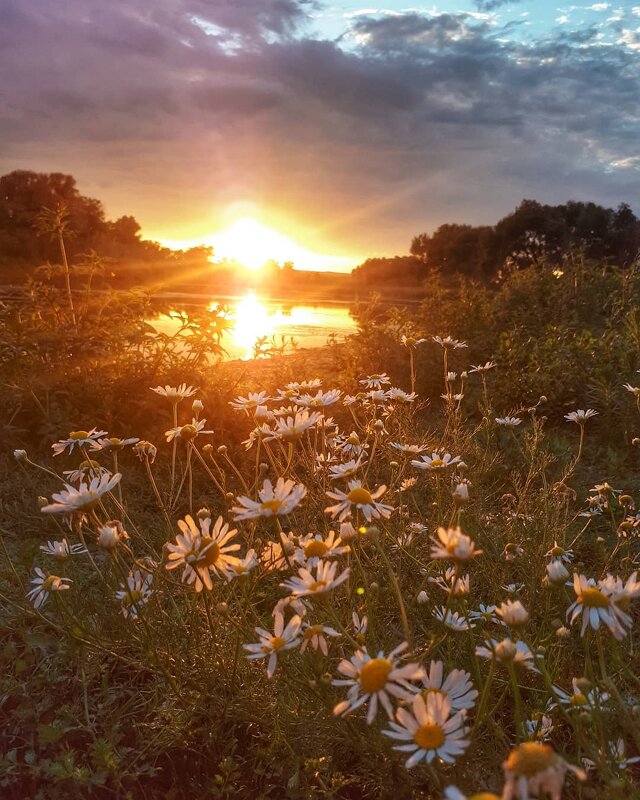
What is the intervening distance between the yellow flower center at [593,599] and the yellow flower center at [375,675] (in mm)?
400

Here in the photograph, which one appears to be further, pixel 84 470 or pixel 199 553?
pixel 84 470

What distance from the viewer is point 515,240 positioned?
27.8 metres

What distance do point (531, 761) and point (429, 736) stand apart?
0.28 m

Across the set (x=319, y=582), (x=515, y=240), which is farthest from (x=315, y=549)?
(x=515, y=240)

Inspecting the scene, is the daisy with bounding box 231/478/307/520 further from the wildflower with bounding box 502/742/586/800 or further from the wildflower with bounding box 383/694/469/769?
the wildflower with bounding box 502/742/586/800

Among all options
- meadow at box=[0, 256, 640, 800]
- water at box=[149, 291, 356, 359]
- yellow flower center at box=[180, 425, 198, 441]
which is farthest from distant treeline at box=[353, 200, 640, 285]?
yellow flower center at box=[180, 425, 198, 441]

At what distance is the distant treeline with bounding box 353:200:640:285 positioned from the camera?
27969 millimetres

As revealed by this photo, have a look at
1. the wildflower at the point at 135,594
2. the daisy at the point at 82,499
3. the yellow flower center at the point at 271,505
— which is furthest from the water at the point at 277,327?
the yellow flower center at the point at 271,505

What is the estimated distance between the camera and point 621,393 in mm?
4590

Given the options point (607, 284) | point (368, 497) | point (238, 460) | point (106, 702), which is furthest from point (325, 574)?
point (607, 284)

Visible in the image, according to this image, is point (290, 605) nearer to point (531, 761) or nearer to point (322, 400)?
point (531, 761)

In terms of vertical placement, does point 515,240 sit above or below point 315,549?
above

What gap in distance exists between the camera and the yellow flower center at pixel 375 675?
987 millimetres

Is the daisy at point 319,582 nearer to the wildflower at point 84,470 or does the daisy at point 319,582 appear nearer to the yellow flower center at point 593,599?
the yellow flower center at point 593,599
